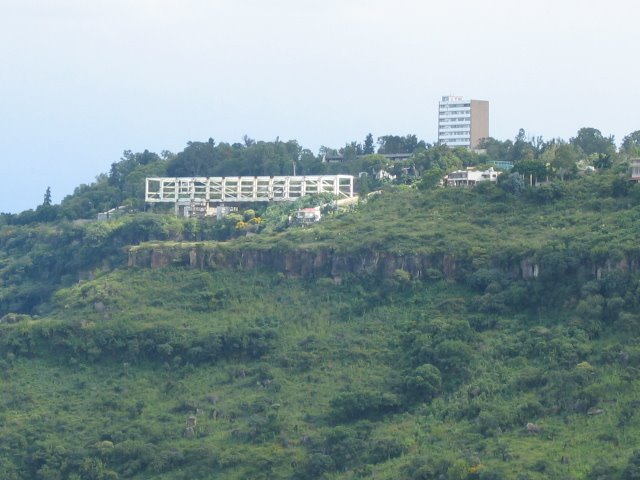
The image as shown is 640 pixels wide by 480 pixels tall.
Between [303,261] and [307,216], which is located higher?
[307,216]

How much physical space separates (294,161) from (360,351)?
26030 mm

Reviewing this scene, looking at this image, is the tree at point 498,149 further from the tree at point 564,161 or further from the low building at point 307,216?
the low building at point 307,216

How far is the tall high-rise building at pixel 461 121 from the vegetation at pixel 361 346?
20.3 m

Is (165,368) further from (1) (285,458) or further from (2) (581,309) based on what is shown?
(2) (581,309)

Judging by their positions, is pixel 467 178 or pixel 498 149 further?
pixel 498 149

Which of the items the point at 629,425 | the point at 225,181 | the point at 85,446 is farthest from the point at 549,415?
the point at 225,181

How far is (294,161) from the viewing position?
89.7 meters

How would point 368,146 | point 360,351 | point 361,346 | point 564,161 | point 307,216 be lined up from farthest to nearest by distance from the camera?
point 368,146 → point 307,216 → point 564,161 → point 361,346 → point 360,351

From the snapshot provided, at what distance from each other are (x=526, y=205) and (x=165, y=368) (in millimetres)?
15680

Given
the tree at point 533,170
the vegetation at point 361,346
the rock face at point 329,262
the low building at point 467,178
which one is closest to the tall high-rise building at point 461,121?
the vegetation at point 361,346

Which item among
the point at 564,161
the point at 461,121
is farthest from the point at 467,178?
the point at 461,121

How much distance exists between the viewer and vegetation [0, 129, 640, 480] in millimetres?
57750

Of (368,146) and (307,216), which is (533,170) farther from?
(368,146)

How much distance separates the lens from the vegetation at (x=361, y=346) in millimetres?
57750
